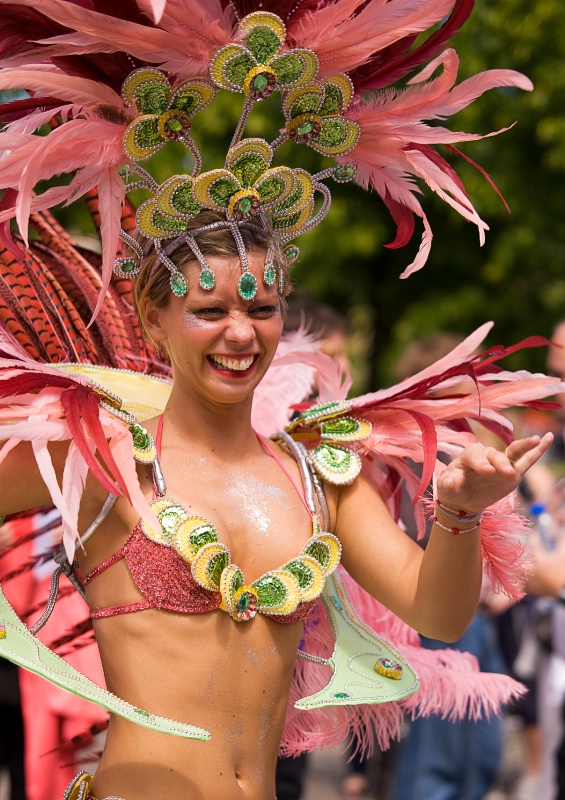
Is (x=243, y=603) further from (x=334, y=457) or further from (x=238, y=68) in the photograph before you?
(x=238, y=68)

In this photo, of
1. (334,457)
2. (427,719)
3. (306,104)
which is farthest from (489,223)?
A: (306,104)

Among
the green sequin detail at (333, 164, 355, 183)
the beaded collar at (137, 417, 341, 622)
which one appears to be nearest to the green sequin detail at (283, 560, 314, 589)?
the beaded collar at (137, 417, 341, 622)

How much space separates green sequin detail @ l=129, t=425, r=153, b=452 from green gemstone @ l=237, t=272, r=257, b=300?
351 millimetres

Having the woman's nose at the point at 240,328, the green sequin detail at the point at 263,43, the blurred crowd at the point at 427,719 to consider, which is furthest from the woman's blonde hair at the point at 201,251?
the blurred crowd at the point at 427,719

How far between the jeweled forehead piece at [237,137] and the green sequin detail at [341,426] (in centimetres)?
42

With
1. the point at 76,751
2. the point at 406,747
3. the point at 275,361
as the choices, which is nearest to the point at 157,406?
the point at 275,361

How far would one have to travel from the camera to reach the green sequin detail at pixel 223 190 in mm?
2506

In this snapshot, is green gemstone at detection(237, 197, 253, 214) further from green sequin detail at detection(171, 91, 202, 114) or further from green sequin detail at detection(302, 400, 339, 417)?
green sequin detail at detection(302, 400, 339, 417)

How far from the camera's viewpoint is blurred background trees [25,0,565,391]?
405 inches

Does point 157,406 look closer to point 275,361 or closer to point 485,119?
point 275,361

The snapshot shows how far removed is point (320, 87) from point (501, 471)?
Result: 92 centimetres

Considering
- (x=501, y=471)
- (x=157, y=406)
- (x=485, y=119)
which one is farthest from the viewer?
(x=485, y=119)

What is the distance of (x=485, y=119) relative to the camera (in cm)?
1075

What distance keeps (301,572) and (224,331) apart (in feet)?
1.79
